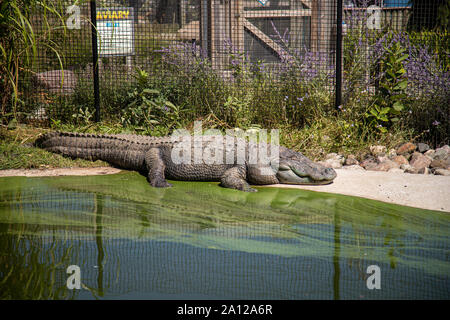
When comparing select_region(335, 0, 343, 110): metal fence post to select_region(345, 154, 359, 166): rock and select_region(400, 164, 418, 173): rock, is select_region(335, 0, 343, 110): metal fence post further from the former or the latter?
select_region(400, 164, 418, 173): rock

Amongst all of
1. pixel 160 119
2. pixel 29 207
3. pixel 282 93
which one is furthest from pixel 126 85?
pixel 29 207

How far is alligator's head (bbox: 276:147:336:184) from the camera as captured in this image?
4625mm

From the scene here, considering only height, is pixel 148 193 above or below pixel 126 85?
below

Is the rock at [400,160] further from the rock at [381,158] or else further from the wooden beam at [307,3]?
the wooden beam at [307,3]

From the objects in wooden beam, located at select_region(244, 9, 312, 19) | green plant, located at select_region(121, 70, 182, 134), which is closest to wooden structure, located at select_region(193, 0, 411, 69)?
wooden beam, located at select_region(244, 9, 312, 19)

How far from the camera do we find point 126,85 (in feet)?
22.0

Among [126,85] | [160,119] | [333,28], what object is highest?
[333,28]

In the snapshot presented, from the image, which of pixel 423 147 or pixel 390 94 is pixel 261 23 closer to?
pixel 390 94

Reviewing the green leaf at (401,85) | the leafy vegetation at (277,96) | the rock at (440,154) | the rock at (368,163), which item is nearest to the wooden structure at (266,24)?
the leafy vegetation at (277,96)

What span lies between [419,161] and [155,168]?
301 centimetres

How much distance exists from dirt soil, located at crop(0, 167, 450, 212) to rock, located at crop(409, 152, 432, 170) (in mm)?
486

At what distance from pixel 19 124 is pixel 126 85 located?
5.09ft
